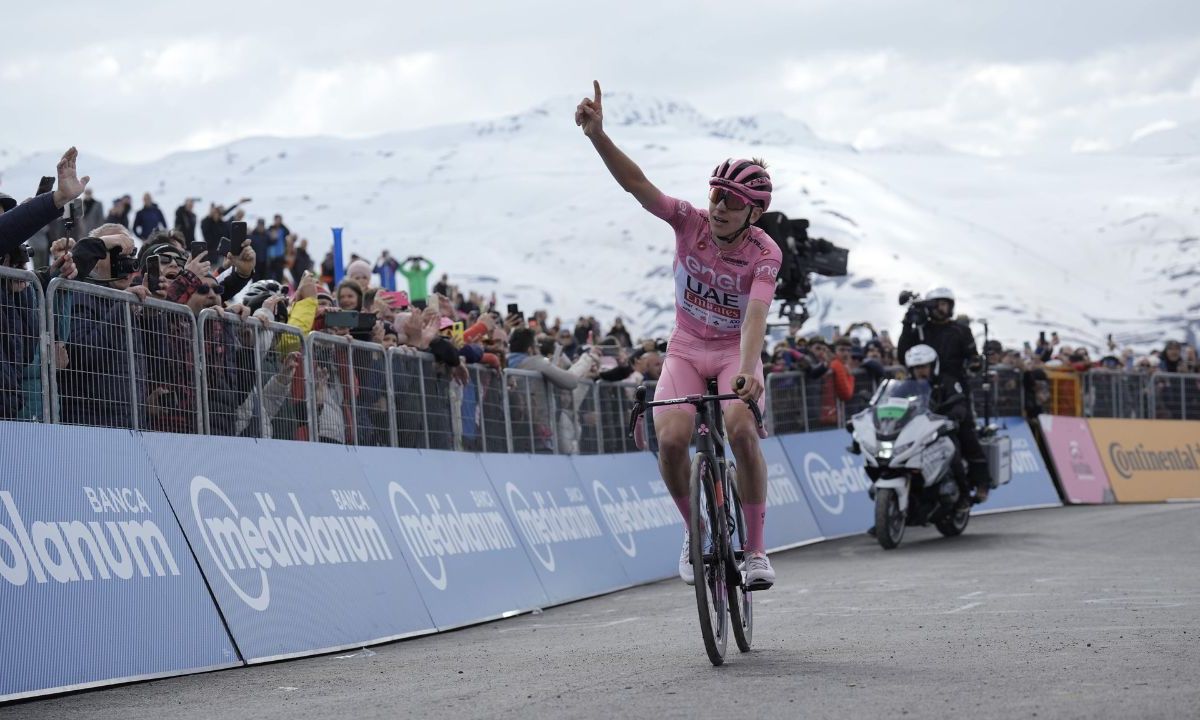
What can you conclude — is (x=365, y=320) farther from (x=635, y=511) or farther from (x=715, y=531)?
(x=715, y=531)

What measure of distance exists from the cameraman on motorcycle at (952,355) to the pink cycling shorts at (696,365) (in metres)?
9.73

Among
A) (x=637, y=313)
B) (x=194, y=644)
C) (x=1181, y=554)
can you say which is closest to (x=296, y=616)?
(x=194, y=644)

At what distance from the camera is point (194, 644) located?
880cm

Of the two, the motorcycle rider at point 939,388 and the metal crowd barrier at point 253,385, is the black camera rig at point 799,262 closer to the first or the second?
the motorcycle rider at point 939,388

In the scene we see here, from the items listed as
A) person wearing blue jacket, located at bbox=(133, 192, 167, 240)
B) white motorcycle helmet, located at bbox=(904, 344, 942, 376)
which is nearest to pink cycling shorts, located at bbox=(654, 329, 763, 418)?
white motorcycle helmet, located at bbox=(904, 344, 942, 376)

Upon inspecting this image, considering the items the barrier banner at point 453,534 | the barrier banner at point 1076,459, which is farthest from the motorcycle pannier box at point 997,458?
the barrier banner at point 453,534

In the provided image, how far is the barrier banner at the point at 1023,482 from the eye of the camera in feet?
77.8

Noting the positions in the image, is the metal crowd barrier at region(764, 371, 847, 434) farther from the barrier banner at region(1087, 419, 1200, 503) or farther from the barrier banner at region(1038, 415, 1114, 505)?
the barrier banner at region(1087, 419, 1200, 503)

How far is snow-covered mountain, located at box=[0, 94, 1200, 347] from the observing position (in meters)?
94.2

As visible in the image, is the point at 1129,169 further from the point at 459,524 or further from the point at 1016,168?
the point at 459,524

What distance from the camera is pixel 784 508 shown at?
1966 centimetres

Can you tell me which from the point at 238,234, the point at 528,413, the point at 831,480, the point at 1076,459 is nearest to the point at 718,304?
the point at 238,234

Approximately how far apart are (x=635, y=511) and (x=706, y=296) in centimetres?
768

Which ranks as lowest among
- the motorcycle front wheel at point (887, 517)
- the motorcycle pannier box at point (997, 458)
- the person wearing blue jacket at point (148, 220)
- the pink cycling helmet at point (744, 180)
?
the motorcycle front wheel at point (887, 517)
